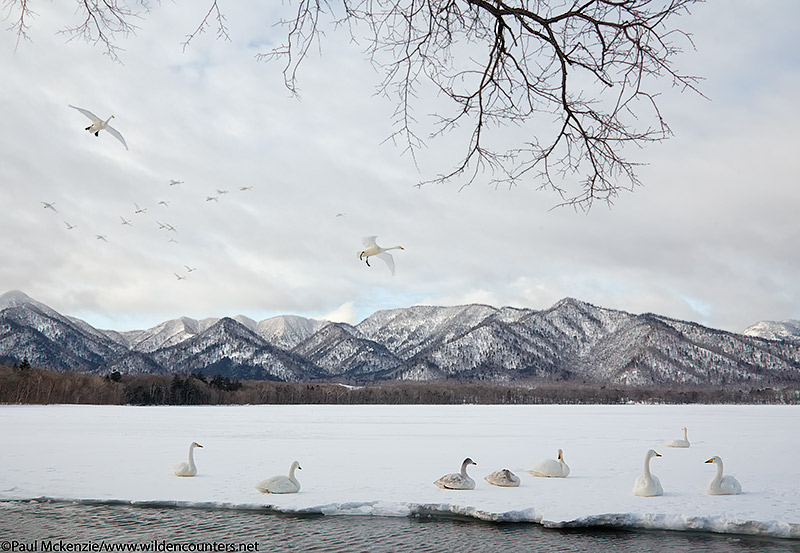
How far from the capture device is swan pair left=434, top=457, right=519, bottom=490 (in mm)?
12314

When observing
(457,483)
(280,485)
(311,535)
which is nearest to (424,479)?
(457,483)

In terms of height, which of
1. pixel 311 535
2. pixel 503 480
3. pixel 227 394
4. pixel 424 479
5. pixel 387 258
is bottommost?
pixel 311 535

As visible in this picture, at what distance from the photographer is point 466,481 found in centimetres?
1238

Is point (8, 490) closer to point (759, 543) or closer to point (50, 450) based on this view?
point (50, 450)

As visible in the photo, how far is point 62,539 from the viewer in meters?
8.42

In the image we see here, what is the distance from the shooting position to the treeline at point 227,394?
84062 mm

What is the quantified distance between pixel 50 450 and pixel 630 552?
700 inches

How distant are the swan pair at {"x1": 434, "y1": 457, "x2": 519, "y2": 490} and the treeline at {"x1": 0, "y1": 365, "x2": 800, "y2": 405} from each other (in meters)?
82.1

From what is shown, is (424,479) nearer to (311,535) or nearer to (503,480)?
(503,480)

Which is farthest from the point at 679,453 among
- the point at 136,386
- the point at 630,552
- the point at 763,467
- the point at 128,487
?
the point at 136,386

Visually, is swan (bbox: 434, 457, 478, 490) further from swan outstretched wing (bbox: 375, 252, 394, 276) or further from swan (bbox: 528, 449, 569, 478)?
swan outstretched wing (bbox: 375, 252, 394, 276)

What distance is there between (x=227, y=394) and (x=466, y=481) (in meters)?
102

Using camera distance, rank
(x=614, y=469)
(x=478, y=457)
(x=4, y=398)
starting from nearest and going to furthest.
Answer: (x=614, y=469) < (x=478, y=457) < (x=4, y=398)

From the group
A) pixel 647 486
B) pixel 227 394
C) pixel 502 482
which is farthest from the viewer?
pixel 227 394
